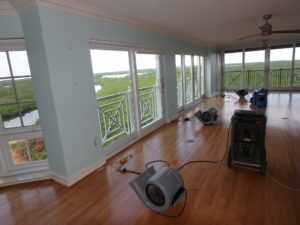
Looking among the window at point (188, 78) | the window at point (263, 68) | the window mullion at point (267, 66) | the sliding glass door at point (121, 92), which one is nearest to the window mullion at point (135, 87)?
the sliding glass door at point (121, 92)

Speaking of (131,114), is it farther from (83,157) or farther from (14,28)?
(14,28)

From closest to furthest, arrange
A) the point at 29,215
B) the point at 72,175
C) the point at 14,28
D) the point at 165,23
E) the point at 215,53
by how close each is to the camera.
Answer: the point at 29,215 < the point at 14,28 < the point at 72,175 < the point at 165,23 < the point at 215,53

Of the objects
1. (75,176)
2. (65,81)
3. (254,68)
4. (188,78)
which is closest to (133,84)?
(65,81)

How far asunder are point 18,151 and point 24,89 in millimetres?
861

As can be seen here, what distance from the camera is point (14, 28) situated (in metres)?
2.16

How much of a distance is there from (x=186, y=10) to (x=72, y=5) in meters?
1.58

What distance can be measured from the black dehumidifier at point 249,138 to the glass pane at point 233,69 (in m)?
7.67

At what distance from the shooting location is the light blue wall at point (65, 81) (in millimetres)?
2096

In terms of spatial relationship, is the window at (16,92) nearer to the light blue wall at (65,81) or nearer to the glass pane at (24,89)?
the glass pane at (24,89)

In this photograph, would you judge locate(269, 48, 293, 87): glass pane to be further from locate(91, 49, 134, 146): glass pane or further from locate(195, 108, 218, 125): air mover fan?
locate(91, 49, 134, 146): glass pane

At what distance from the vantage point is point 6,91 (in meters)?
2.40

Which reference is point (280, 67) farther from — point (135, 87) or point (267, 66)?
point (135, 87)

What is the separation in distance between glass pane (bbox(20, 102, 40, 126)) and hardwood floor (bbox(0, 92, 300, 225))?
814mm

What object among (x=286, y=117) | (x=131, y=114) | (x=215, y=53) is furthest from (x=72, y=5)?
(x=215, y=53)
